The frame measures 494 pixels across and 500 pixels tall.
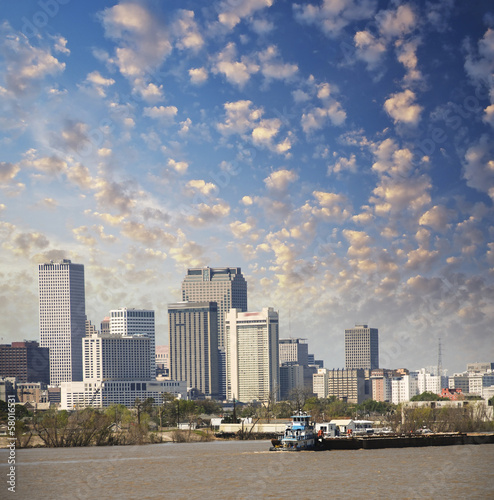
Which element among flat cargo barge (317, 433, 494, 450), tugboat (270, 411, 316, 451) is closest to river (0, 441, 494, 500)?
tugboat (270, 411, 316, 451)

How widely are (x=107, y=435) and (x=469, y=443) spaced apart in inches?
2809

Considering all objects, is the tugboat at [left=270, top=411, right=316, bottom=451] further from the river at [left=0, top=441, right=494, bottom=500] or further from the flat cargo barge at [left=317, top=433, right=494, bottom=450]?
the river at [left=0, top=441, right=494, bottom=500]

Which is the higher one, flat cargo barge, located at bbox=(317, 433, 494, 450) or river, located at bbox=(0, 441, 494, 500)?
river, located at bbox=(0, 441, 494, 500)

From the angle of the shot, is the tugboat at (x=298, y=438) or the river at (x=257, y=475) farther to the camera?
the tugboat at (x=298, y=438)

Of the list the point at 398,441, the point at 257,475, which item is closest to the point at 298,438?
the point at 398,441

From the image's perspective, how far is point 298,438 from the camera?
148m

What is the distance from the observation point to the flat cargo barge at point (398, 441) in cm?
15475

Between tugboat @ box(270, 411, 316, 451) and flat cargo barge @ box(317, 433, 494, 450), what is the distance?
270 centimetres

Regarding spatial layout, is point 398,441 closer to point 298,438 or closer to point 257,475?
point 298,438

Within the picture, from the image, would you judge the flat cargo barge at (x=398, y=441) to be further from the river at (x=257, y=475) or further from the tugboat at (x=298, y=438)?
the river at (x=257, y=475)

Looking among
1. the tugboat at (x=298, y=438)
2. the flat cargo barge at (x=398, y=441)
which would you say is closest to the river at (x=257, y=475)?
the tugboat at (x=298, y=438)

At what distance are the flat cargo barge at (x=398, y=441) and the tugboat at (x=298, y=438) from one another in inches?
106

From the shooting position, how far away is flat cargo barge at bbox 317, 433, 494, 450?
154750mm

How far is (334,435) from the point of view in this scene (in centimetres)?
17825
